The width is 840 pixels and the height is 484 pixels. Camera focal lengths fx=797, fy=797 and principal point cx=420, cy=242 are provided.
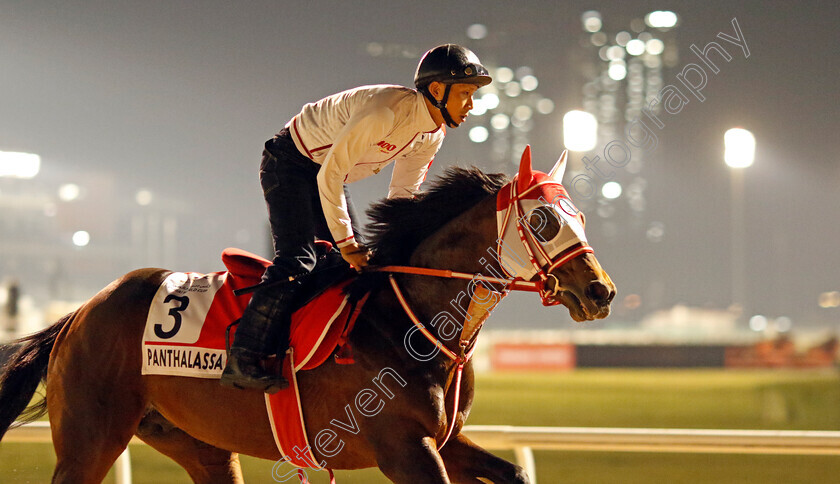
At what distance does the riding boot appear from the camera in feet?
8.98

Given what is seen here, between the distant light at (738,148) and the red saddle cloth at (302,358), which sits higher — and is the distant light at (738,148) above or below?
above

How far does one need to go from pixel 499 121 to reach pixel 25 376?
6278 cm

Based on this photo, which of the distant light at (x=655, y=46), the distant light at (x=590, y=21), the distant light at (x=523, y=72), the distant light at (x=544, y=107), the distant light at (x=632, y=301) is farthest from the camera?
the distant light at (x=544, y=107)

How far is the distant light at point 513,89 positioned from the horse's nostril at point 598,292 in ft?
206

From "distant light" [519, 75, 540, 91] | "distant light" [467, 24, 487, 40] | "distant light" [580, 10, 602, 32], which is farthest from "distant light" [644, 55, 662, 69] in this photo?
"distant light" [467, 24, 487, 40]

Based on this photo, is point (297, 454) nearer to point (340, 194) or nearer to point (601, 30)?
point (340, 194)

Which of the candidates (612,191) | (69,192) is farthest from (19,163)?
(612,191)

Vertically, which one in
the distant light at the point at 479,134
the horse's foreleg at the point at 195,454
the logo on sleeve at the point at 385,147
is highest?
the distant light at the point at 479,134

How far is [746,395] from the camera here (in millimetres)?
12773

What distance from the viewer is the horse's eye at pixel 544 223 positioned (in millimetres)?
2480

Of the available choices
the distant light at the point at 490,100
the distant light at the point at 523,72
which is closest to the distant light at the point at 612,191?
the distant light at the point at 523,72

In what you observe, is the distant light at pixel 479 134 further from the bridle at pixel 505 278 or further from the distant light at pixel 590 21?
the bridle at pixel 505 278

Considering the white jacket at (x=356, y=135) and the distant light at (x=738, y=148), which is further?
the distant light at (x=738, y=148)

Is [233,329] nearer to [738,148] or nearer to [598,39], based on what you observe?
[738,148]
